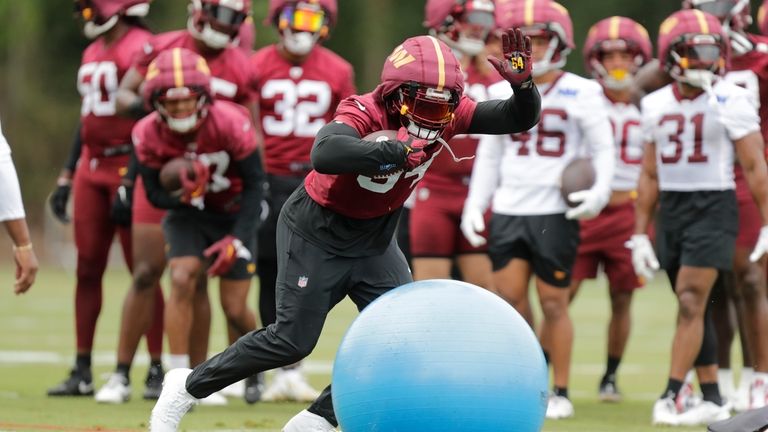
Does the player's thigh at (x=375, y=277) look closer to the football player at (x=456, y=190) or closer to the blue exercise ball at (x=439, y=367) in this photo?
the blue exercise ball at (x=439, y=367)

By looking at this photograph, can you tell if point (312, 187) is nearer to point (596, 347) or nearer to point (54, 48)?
point (596, 347)

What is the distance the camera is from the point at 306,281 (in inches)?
266

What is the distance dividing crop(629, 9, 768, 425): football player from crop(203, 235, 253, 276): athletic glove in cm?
263

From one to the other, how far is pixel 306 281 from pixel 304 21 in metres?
4.10

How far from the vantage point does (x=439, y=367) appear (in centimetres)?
611

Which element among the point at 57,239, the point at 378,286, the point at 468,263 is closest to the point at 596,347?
the point at 468,263

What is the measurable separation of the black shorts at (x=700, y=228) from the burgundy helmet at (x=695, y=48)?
0.74 meters

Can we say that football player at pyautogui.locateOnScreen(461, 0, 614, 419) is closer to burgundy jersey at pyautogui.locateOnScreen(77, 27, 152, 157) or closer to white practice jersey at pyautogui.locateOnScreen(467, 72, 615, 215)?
white practice jersey at pyautogui.locateOnScreen(467, 72, 615, 215)

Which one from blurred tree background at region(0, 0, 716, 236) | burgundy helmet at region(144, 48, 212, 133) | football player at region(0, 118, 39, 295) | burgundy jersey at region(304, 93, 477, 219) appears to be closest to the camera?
burgundy jersey at region(304, 93, 477, 219)

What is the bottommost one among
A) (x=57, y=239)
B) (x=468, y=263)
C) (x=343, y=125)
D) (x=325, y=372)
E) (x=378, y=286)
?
(x=57, y=239)

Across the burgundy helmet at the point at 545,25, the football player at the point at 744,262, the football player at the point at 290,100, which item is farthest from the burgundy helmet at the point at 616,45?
the football player at the point at 290,100

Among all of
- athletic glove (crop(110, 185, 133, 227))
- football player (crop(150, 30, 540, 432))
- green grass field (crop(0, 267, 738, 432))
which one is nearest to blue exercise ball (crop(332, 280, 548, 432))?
football player (crop(150, 30, 540, 432))

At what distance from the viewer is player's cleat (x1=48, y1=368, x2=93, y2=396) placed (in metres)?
9.89

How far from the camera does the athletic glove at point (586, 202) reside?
29.4 ft
